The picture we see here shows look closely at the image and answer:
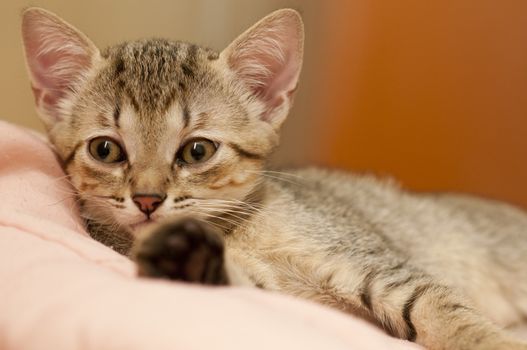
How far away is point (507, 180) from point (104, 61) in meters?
1.96

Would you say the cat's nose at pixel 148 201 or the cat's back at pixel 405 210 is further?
the cat's back at pixel 405 210

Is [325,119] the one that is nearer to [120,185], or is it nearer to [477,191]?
[477,191]

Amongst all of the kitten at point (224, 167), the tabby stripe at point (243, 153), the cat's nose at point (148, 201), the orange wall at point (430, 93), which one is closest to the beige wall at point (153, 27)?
the orange wall at point (430, 93)

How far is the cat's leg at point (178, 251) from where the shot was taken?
0.98 meters

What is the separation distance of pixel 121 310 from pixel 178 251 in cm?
14

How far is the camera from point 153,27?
2561 mm

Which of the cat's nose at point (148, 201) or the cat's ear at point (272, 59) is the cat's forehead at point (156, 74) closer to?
the cat's ear at point (272, 59)

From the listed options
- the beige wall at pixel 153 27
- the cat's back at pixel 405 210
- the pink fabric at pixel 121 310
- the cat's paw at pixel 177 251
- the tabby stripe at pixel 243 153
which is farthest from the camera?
the beige wall at pixel 153 27

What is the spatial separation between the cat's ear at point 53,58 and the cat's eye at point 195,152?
0.33m

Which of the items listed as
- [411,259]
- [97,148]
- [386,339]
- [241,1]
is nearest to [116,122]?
[97,148]

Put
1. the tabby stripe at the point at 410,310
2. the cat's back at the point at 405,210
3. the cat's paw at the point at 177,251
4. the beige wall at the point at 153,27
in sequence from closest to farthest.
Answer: the cat's paw at the point at 177,251
the tabby stripe at the point at 410,310
the cat's back at the point at 405,210
the beige wall at the point at 153,27

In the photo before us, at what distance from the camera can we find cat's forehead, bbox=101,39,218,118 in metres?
1.34

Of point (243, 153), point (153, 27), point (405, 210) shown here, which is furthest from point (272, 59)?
point (153, 27)

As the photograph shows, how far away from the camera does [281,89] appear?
1543 mm
